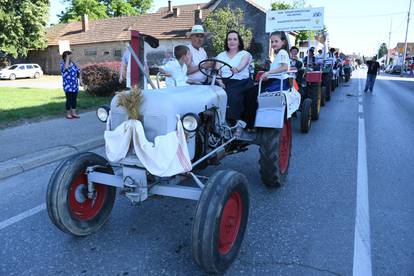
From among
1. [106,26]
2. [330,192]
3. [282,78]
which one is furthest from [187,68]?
[106,26]

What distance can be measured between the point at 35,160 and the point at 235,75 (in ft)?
11.1

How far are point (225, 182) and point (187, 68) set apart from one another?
2.33 m

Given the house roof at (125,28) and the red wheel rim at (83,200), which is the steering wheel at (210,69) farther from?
the house roof at (125,28)

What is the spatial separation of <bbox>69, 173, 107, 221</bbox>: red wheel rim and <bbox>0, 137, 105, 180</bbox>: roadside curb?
7.88 feet

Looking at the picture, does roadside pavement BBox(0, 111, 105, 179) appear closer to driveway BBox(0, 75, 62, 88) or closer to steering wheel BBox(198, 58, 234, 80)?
steering wheel BBox(198, 58, 234, 80)

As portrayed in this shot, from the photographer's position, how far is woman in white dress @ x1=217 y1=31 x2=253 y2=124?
15.3 feet

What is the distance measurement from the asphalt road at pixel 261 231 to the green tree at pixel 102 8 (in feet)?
164

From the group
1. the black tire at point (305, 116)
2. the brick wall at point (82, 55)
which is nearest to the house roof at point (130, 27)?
the brick wall at point (82, 55)

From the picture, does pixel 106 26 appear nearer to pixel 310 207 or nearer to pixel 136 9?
pixel 136 9

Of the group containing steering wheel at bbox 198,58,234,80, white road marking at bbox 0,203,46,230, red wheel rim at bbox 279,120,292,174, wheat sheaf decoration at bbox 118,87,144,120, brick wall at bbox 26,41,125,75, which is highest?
brick wall at bbox 26,41,125,75

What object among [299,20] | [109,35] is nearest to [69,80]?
[299,20]

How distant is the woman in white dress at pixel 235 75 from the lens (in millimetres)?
4672

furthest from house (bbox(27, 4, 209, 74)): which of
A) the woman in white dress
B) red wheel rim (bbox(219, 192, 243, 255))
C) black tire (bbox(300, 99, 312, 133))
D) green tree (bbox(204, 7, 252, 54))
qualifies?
red wheel rim (bbox(219, 192, 243, 255))

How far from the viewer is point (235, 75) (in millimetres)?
4758
